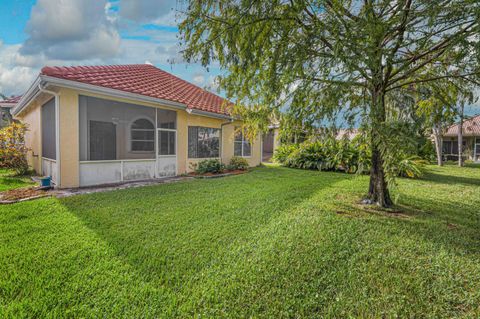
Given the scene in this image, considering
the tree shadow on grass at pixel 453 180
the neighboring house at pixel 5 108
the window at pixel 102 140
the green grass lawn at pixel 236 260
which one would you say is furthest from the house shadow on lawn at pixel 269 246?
the neighboring house at pixel 5 108

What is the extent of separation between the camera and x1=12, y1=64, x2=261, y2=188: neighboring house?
745cm

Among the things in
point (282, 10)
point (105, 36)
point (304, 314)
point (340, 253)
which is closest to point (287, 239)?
point (340, 253)

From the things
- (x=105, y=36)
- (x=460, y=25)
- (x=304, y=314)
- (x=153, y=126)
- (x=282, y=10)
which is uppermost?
(x=105, y=36)

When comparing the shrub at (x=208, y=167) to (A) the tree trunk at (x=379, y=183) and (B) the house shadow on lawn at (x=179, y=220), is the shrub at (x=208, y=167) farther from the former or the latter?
(A) the tree trunk at (x=379, y=183)

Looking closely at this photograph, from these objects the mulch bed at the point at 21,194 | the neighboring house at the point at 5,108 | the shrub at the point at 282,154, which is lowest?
the mulch bed at the point at 21,194

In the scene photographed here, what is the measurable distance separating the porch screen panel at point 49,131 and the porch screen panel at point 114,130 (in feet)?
4.09

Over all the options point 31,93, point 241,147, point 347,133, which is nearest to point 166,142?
point 31,93

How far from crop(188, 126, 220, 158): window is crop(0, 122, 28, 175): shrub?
7.64m

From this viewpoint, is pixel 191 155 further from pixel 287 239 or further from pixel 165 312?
pixel 165 312

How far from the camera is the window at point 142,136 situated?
10.5 metres

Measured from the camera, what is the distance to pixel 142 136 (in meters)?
10.6

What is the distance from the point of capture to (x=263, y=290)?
2705mm

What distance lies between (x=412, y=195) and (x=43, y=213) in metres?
10.5

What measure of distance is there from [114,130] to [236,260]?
888cm
